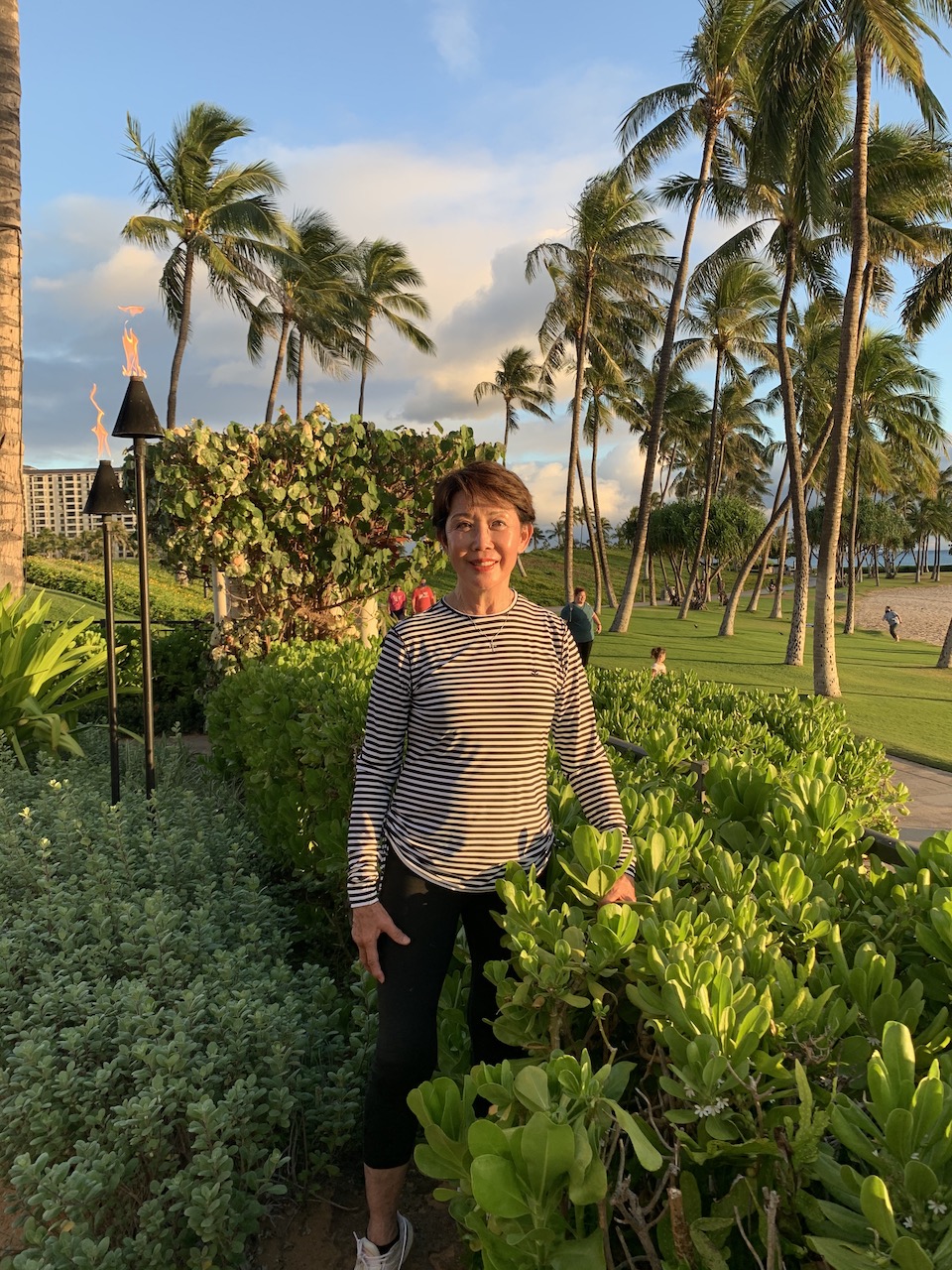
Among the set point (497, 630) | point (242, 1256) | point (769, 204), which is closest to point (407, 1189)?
point (242, 1256)

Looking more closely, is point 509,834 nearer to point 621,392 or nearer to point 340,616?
point 340,616

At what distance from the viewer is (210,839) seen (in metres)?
4.33

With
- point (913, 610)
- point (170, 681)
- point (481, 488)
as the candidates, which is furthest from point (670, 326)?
point (913, 610)

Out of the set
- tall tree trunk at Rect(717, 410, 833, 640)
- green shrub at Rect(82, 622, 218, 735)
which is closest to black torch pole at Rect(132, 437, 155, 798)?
green shrub at Rect(82, 622, 218, 735)

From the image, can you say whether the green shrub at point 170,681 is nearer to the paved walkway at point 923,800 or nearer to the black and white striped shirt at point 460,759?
the paved walkway at point 923,800

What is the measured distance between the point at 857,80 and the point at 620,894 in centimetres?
1600

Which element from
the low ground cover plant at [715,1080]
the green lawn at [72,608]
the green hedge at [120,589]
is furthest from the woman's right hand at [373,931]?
the green hedge at [120,589]

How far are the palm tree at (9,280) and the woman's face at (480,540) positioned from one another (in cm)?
734

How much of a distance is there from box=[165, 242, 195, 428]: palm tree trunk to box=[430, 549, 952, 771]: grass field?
1473 centimetres

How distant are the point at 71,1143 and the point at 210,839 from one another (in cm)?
208

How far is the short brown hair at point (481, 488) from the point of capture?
2.06m

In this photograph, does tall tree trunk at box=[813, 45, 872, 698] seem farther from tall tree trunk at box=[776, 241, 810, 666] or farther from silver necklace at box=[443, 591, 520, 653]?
silver necklace at box=[443, 591, 520, 653]

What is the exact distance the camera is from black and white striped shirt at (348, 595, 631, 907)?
78.7 inches

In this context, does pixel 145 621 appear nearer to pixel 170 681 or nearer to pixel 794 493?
pixel 170 681
